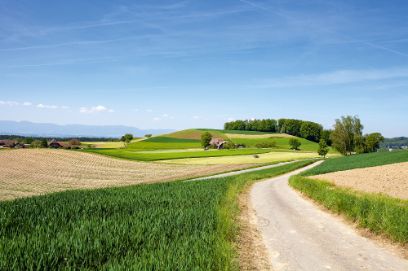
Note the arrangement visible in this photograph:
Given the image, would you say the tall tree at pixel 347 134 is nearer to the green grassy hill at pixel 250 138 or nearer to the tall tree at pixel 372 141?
the tall tree at pixel 372 141

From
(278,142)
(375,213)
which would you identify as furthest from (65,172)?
(278,142)

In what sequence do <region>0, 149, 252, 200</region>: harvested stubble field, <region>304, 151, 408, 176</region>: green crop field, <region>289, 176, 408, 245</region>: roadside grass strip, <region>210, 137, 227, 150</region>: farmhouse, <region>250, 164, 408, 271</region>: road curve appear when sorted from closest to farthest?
<region>250, 164, 408, 271</region>: road curve, <region>289, 176, 408, 245</region>: roadside grass strip, <region>0, 149, 252, 200</region>: harvested stubble field, <region>304, 151, 408, 176</region>: green crop field, <region>210, 137, 227, 150</region>: farmhouse

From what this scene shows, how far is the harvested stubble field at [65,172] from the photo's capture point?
1588 inches

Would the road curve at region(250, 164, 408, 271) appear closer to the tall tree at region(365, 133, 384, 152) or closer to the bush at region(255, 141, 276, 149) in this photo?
the tall tree at region(365, 133, 384, 152)

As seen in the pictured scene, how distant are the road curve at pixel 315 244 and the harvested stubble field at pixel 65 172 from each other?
2573cm

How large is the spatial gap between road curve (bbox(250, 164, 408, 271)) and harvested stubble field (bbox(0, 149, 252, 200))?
2573 centimetres

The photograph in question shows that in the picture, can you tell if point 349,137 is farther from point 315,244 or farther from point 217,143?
point 315,244

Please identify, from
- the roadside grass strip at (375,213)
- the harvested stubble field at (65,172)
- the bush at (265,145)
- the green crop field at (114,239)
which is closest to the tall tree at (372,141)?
the bush at (265,145)

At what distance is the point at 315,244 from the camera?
496 inches

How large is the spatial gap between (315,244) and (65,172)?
48.2 metres

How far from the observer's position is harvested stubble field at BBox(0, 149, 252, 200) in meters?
40.3

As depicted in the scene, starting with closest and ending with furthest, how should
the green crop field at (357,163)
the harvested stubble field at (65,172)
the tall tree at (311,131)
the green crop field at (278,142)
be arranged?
the harvested stubble field at (65,172), the green crop field at (357,163), the green crop field at (278,142), the tall tree at (311,131)

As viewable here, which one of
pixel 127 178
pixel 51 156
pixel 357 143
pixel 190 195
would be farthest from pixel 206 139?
pixel 190 195

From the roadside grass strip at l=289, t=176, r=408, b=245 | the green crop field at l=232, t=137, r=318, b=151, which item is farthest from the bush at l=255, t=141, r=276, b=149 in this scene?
the roadside grass strip at l=289, t=176, r=408, b=245
